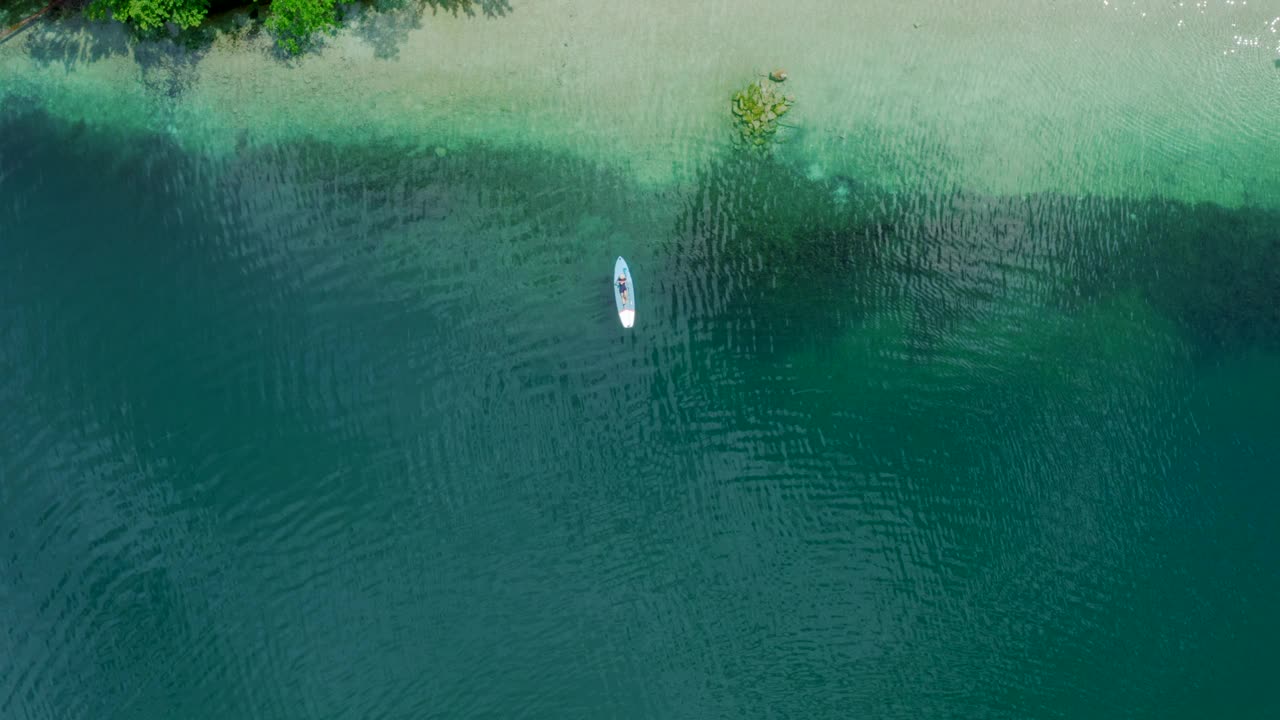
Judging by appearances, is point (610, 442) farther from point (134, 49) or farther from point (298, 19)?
point (134, 49)

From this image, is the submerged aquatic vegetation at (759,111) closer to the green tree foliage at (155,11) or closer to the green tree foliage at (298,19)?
the green tree foliage at (298,19)

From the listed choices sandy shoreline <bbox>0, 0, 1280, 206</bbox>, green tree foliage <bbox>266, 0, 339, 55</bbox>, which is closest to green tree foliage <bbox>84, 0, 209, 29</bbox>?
sandy shoreline <bbox>0, 0, 1280, 206</bbox>

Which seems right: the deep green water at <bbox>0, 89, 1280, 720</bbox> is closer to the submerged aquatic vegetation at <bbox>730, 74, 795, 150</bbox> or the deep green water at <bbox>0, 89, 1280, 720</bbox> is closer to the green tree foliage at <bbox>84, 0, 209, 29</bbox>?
the submerged aquatic vegetation at <bbox>730, 74, 795, 150</bbox>

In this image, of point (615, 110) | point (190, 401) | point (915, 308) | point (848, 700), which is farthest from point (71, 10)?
point (848, 700)

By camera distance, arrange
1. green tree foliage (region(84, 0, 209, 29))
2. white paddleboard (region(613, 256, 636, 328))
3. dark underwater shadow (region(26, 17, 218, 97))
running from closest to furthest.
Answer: green tree foliage (region(84, 0, 209, 29)) < dark underwater shadow (region(26, 17, 218, 97)) < white paddleboard (region(613, 256, 636, 328))

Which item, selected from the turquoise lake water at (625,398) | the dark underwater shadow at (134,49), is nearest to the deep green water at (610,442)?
the turquoise lake water at (625,398)

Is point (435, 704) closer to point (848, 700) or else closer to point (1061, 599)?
point (848, 700)
